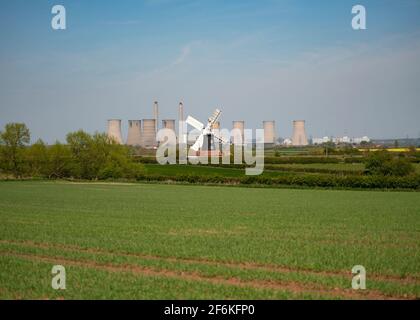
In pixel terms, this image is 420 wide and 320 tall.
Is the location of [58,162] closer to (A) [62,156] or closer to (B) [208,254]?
(A) [62,156]

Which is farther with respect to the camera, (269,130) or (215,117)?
(269,130)

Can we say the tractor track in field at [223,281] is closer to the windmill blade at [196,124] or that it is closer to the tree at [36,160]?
the tree at [36,160]

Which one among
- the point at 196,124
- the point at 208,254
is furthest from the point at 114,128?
the point at 208,254

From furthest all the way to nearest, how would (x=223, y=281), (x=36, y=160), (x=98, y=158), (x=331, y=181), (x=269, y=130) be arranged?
(x=269, y=130) → (x=36, y=160) → (x=98, y=158) → (x=331, y=181) → (x=223, y=281)

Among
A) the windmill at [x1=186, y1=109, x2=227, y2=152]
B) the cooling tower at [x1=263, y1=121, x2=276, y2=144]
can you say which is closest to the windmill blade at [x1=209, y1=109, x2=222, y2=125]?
the windmill at [x1=186, y1=109, x2=227, y2=152]

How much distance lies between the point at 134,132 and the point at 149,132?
201 inches

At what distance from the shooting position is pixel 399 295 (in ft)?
34.7

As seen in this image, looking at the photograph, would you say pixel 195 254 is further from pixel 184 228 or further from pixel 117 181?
pixel 117 181

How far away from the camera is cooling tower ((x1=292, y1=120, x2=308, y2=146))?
14825cm

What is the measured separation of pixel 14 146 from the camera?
74.8 metres

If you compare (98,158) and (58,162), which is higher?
(98,158)

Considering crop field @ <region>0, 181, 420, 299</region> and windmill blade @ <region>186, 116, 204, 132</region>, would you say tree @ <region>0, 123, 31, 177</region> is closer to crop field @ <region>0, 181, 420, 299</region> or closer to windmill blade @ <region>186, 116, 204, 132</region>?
windmill blade @ <region>186, 116, 204, 132</region>
